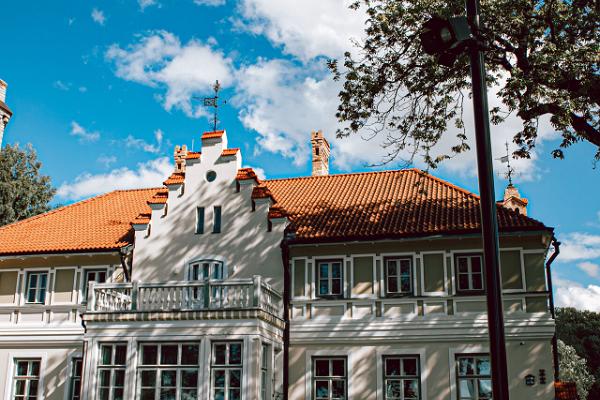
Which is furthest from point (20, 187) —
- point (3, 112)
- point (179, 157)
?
point (179, 157)

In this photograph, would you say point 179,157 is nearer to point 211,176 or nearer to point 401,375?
point 211,176

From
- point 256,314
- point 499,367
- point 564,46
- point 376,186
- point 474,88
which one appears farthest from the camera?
point 376,186

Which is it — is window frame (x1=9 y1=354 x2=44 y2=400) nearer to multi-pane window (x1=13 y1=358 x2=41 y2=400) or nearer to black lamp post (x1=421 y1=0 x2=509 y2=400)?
multi-pane window (x1=13 y1=358 x2=41 y2=400)

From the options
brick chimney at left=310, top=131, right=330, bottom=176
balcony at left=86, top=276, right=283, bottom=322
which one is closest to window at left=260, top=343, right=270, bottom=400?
balcony at left=86, top=276, right=283, bottom=322

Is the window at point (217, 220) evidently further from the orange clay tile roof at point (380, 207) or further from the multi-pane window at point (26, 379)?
the multi-pane window at point (26, 379)

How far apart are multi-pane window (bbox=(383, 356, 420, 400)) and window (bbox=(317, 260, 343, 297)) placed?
8.31ft

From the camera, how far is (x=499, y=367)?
5801 mm

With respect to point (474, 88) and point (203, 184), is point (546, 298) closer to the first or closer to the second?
point (203, 184)

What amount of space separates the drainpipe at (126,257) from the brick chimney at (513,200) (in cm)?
1412

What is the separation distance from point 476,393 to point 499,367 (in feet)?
45.4

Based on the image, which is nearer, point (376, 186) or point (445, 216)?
point (445, 216)

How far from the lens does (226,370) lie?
17.7m

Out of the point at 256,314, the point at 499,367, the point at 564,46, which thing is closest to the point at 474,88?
the point at 499,367

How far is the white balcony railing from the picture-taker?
1820cm
